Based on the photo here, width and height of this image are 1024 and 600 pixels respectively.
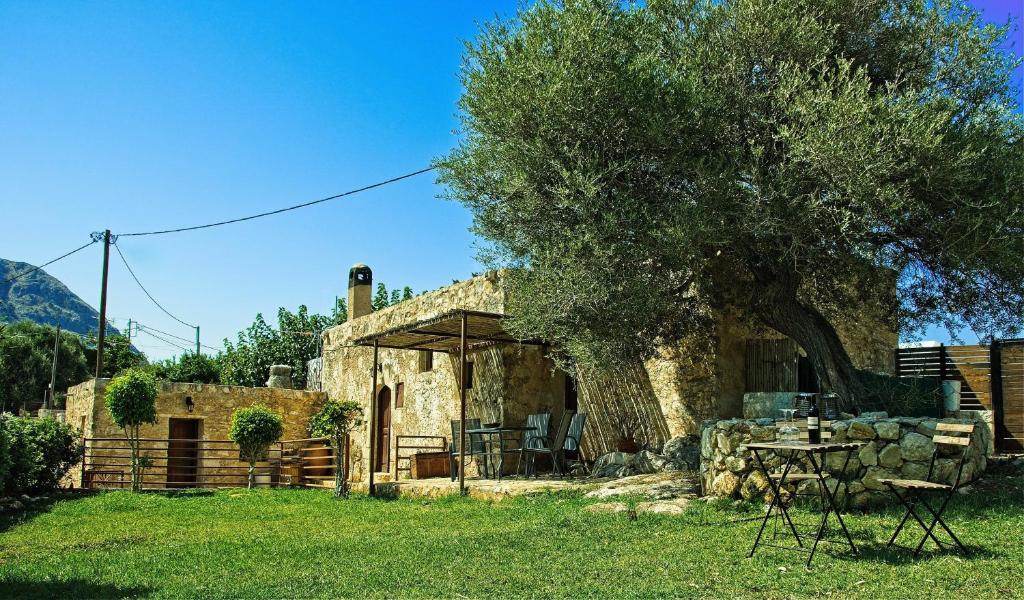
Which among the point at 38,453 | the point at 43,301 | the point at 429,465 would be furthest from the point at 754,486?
the point at 43,301

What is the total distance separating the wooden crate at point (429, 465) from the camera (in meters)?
12.2

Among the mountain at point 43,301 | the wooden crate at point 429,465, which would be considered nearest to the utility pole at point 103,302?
the wooden crate at point 429,465

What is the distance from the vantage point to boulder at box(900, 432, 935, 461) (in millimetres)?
6418

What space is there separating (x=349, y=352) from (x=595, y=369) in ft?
33.3

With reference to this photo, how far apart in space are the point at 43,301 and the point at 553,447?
180 m

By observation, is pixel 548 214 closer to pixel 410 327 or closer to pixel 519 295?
pixel 519 295

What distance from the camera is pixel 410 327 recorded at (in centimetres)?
1085

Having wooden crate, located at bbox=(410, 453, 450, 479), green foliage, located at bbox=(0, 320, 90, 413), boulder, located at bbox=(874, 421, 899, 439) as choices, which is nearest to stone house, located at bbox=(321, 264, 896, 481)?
wooden crate, located at bbox=(410, 453, 450, 479)

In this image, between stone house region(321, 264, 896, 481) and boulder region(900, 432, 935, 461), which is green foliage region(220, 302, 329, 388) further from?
boulder region(900, 432, 935, 461)

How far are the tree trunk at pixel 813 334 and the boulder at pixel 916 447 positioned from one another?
1.52 metres

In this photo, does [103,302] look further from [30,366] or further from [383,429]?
[30,366]

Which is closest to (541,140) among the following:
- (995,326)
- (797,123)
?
(797,123)

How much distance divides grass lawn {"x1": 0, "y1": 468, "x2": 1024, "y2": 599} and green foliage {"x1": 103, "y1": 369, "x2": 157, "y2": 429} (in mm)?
4651

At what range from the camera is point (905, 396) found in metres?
8.31
